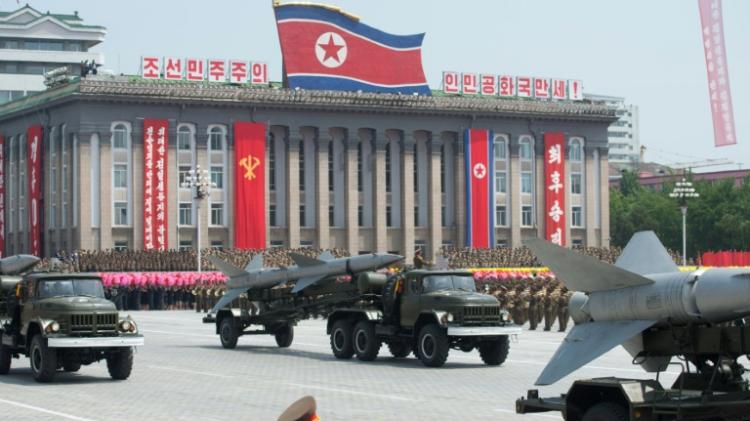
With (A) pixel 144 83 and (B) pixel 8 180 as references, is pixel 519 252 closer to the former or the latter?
(A) pixel 144 83

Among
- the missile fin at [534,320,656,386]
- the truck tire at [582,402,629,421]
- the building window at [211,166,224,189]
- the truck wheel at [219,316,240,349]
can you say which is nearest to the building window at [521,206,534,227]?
the building window at [211,166,224,189]

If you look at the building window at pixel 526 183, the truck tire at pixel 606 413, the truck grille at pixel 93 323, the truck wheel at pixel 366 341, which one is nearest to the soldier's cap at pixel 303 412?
the truck tire at pixel 606 413

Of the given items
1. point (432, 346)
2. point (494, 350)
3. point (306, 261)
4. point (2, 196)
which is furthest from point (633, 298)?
point (2, 196)

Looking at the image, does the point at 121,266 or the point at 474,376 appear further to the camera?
the point at 121,266

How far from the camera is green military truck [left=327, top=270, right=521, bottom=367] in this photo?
2758 centimetres

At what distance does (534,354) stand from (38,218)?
198ft

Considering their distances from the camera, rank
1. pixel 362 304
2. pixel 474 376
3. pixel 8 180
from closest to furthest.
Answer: pixel 474 376
pixel 362 304
pixel 8 180

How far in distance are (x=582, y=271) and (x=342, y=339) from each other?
654 inches

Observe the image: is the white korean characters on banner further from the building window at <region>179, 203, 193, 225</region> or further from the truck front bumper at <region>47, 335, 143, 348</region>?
the truck front bumper at <region>47, 335, 143, 348</region>

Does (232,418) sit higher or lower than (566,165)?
lower

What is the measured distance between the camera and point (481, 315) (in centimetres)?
2772

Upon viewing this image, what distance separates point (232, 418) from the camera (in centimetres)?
1923

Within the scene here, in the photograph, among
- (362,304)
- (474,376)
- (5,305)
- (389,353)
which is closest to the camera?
(474,376)

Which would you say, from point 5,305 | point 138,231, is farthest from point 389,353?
point 138,231
